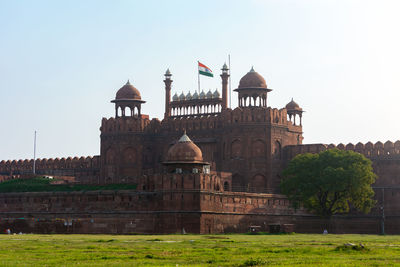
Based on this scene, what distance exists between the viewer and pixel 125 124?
82.6 metres

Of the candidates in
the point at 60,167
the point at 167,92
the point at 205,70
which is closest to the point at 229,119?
the point at 205,70

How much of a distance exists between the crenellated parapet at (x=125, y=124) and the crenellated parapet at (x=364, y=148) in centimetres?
1511

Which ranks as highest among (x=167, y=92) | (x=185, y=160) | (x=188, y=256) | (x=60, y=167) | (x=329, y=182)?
(x=167, y=92)

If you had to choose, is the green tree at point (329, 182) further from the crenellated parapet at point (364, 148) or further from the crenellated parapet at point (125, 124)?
the crenellated parapet at point (125, 124)

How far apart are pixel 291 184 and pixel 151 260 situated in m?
42.1

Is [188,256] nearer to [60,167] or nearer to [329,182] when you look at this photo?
[329,182]

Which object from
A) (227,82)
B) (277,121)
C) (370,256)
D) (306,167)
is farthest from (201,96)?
(370,256)

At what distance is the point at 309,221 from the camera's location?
7125 centimetres

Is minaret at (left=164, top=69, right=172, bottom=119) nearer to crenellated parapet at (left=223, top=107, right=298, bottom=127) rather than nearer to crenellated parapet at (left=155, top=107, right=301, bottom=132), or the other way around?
crenellated parapet at (left=155, top=107, right=301, bottom=132)

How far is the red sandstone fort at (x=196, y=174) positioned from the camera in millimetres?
63344

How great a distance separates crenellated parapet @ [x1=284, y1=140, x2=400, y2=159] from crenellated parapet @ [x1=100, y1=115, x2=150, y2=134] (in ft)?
49.6

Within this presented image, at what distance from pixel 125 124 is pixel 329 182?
2458 centimetres

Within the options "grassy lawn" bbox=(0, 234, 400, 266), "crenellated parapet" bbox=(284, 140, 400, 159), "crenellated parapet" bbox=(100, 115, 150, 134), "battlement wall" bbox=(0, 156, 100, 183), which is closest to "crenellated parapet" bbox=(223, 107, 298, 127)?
"crenellated parapet" bbox=(284, 140, 400, 159)

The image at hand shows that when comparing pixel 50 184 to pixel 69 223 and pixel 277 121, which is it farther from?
pixel 277 121
